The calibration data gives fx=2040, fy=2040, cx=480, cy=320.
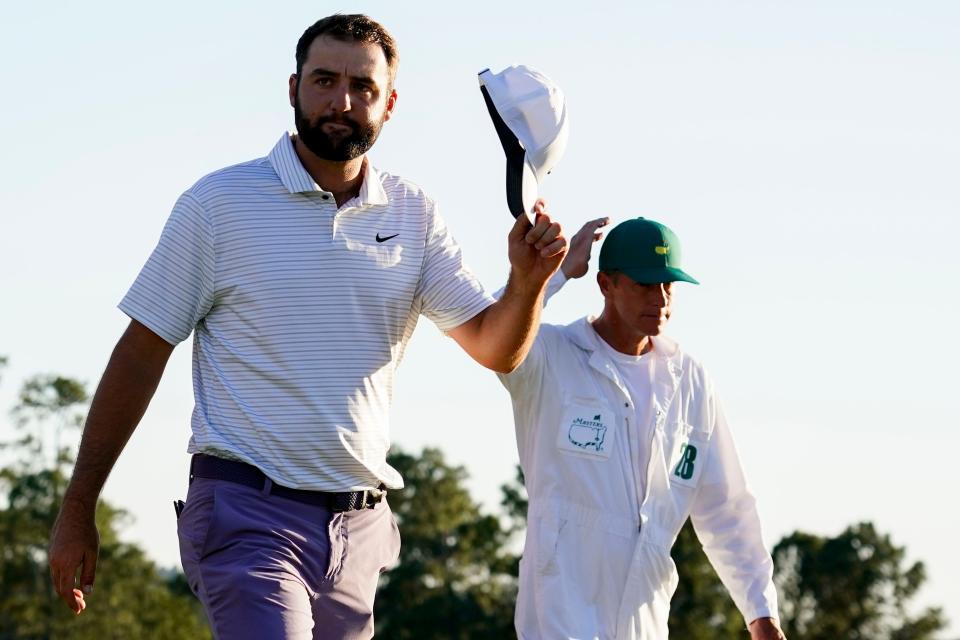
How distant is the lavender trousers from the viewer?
5996 mm

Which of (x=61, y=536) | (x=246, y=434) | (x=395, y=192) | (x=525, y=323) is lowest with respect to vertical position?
(x=61, y=536)

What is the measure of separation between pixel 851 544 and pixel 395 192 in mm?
55056

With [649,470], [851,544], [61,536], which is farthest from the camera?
[851,544]

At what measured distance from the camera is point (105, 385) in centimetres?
622

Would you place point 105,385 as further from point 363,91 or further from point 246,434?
point 363,91

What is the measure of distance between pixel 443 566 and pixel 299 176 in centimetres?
5943

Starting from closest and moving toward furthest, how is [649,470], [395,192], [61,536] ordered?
[61,536], [395,192], [649,470]

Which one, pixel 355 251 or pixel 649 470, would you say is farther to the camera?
pixel 649 470

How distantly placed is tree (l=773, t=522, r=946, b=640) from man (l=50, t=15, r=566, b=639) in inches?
2104

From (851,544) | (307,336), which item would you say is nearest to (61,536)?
(307,336)

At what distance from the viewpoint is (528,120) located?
6.20 m

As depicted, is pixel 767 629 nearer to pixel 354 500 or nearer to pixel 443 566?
pixel 354 500

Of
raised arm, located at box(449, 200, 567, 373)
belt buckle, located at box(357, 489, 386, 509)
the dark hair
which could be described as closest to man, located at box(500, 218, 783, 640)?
raised arm, located at box(449, 200, 567, 373)

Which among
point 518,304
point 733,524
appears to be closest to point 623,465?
point 733,524
